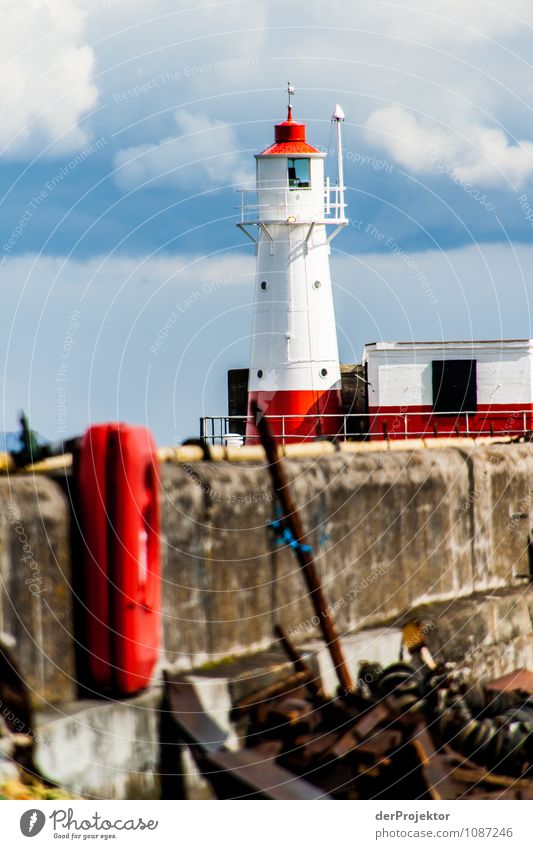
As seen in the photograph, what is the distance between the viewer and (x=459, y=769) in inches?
388

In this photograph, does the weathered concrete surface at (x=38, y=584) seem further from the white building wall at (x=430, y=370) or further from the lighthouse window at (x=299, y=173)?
the white building wall at (x=430, y=370)

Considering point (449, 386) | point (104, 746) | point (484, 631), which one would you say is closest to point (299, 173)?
point (449, 386)

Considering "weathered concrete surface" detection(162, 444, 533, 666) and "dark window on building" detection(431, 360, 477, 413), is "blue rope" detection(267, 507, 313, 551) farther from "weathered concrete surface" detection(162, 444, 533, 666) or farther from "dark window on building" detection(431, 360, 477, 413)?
"dark window on building" detection(431, 360, 477, 413)

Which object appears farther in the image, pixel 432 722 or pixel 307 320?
pixel 307 320

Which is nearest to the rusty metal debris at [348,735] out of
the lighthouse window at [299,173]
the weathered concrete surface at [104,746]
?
the weathered concrete surface at [104,746]

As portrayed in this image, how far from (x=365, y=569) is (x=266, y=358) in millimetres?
10058

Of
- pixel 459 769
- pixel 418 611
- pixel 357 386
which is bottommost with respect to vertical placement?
pixel 459 769

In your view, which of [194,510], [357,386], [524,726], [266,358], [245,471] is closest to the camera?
[194,510]

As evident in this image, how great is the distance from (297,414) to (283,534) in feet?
35.2

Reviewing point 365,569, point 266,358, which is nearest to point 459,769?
point 365,569

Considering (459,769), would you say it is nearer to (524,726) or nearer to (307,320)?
(524,726)

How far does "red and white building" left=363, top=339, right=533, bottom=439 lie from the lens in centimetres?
2223

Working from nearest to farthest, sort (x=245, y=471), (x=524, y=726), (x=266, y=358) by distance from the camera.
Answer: (x=245, y=471) → (x=524, y=726) → (x=266, y=358)

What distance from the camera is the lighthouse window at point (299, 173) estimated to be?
2144 centimetres
